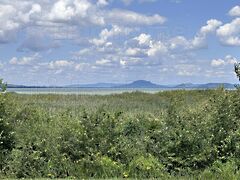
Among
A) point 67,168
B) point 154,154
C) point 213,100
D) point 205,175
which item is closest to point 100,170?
point 67,168

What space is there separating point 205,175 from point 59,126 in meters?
4.63

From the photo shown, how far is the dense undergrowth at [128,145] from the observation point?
12.6m

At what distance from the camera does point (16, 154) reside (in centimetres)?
1304

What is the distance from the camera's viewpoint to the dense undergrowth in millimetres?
12617

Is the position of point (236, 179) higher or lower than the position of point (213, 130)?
lower

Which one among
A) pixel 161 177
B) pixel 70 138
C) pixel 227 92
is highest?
pixel 227 92

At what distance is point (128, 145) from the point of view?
44.2ft

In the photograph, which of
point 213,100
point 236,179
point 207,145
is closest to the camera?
point 236,179

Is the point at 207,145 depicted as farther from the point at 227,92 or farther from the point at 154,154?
the point at 227,92

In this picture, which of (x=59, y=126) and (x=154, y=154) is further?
(x=59, y=126)

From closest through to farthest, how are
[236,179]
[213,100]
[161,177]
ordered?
[236,179], [161,177], [213,100]

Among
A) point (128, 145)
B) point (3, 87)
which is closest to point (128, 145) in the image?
point (128, 145)

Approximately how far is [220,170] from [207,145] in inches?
50.1

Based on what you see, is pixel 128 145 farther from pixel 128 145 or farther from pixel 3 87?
pixel 3 87
